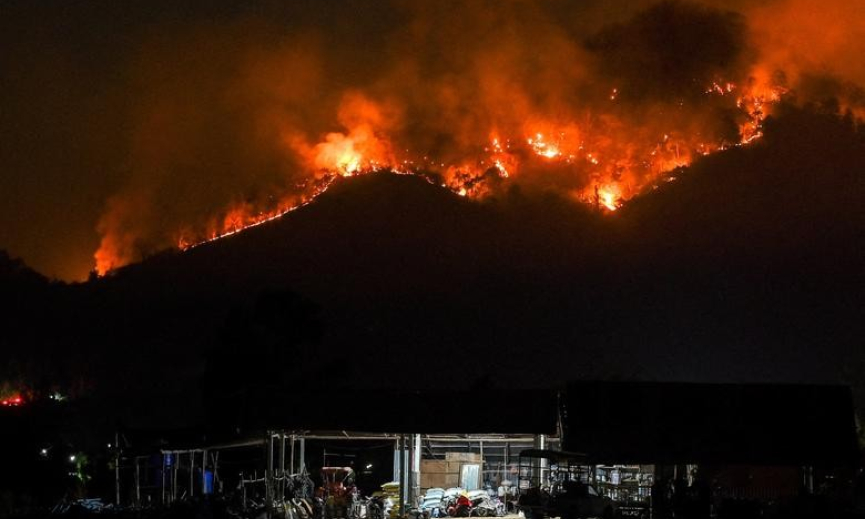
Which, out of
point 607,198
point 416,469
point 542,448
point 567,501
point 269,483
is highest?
point 607,198

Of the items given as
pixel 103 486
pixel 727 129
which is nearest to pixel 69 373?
pixel 103 486

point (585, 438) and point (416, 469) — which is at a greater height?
point (585, 438)

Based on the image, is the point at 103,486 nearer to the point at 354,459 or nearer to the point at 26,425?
the point at 26,425

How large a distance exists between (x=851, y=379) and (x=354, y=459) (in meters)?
23.9

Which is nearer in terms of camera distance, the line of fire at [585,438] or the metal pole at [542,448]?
the line of fire at [585,438]

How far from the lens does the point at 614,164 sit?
72.1 metres

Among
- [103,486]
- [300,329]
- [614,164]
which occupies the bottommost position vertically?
[103,486]

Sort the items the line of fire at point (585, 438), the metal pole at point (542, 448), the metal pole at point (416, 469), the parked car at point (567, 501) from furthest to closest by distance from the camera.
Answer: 1. the metal pole at point (542, 448)
2. the metal pole at point (416, 469)
3. the line of fire at point (585, 438)
4. the parked car at point (567, 501)

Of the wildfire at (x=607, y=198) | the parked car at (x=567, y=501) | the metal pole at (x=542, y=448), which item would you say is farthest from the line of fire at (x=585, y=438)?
the wildfire at (x=607, y=198)

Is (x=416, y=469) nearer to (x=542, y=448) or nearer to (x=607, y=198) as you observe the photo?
(x=542, y=448)

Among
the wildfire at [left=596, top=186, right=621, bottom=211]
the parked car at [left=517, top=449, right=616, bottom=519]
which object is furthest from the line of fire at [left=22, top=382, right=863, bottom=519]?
the wildfire at [left=596, top=186, right=621, bottom=211]

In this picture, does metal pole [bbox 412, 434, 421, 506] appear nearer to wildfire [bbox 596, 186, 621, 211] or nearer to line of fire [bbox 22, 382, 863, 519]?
line of fire [bbox 22, 382, 863, 519]

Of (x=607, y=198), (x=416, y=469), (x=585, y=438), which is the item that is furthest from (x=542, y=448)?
(x=607, y=198)

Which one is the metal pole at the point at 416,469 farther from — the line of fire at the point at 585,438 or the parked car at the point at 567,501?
the parked car at the point at 567,501
